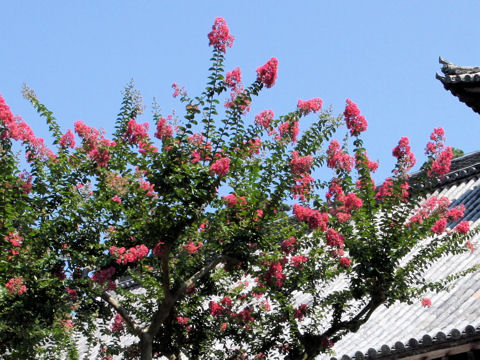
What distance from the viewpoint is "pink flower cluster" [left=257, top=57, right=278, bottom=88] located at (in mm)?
7234

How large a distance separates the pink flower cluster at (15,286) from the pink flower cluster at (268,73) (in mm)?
3338

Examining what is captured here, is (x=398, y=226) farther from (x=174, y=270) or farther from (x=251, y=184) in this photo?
(x=174, y=270)

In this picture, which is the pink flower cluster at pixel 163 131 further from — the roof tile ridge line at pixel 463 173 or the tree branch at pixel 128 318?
the roof tile ridge line at pixel 463 173

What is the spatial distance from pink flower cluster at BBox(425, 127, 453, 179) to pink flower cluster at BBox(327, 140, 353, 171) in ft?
2.98

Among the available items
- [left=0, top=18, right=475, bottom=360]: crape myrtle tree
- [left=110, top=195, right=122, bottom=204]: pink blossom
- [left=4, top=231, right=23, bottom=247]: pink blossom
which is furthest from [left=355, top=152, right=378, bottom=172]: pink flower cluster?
[left=4, top=231, right=23, bottom=247]: pink blossom

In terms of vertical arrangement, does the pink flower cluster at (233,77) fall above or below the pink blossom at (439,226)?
above

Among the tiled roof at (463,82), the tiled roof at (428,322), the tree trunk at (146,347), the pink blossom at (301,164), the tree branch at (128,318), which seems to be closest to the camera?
the tree trunk at (146,347)

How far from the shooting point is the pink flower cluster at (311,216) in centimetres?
762

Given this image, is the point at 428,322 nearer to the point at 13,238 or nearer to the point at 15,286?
the point at 15,286

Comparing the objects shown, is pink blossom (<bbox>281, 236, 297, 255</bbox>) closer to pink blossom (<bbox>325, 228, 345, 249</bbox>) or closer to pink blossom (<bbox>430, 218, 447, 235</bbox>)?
pink blossom (<bbox>325, 228, 345, 249</bbox>)

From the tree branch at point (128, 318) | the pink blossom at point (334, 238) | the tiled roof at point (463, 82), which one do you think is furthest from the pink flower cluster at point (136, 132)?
the tiled roof at point (463, 82)

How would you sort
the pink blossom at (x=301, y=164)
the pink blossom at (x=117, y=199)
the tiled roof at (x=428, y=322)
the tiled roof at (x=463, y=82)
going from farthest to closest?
the tiled roof at (x=463, y=82) < the pink blossom at (x=117, y=199) < the tiled roof at (x=428, y=322) < the pink blossom at (x=301, y=164)

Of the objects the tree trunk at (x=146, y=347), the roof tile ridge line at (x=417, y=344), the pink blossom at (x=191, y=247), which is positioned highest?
the pink blossom at (x=191, y=247)

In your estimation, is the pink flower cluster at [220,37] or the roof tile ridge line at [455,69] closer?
the pink flower cluster at [220,37]
